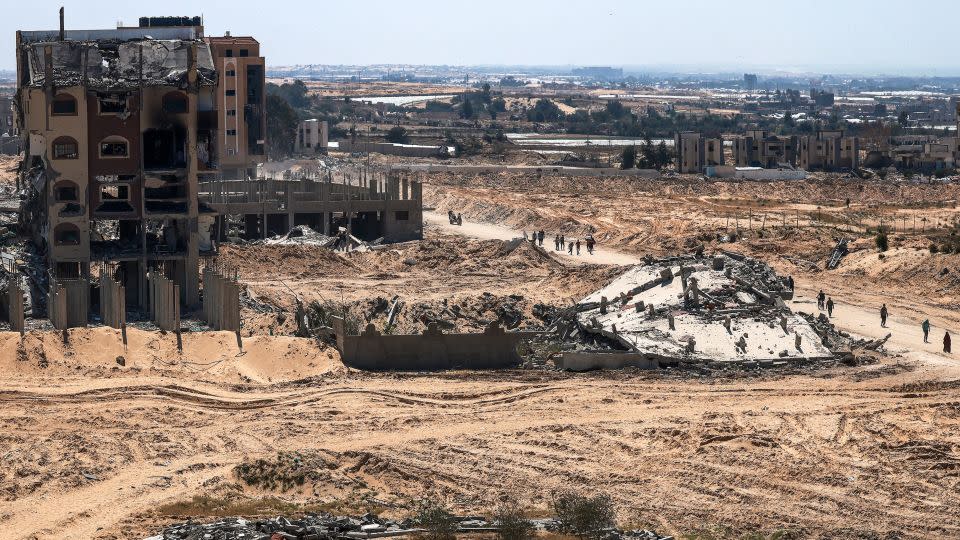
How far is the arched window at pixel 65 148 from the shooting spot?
49.2 m

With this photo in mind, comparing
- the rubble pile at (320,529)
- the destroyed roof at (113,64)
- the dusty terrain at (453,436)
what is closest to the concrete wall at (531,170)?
the dusty terrain at (453,436)

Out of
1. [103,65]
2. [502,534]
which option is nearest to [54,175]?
[103,65]

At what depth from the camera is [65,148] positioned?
49.3 meters

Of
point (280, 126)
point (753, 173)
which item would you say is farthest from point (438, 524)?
point (280, 126)

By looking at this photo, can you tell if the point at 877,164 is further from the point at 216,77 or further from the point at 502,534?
the point at 502,534

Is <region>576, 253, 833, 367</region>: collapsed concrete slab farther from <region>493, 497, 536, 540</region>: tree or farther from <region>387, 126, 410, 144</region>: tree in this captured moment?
<region>387, 126, 410, 144</region>: tree

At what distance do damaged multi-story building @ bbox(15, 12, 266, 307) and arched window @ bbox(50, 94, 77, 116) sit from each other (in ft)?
0.10

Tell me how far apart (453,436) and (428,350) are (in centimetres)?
702

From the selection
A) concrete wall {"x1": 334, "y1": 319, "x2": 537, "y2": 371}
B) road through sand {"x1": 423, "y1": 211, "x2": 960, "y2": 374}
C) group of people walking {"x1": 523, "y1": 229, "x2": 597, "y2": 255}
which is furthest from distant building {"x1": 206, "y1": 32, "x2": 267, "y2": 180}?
concrete wall {"x1": 334, "y1": 319, "x2": 537, "y2": 371}

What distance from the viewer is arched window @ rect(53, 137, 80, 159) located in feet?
161

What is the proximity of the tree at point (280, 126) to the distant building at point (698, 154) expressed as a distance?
105 feet

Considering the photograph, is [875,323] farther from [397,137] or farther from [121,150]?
[397,137]

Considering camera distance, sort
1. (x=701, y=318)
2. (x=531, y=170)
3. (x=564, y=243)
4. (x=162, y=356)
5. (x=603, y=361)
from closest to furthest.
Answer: (x=162, y=356) → (x=603, y=361) → (x=701, y=318) → (x=564, y=243) → (x=531, y=170)

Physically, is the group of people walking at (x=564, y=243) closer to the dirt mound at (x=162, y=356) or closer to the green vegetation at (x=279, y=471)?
the dirt mound at (x=162, y=356)
